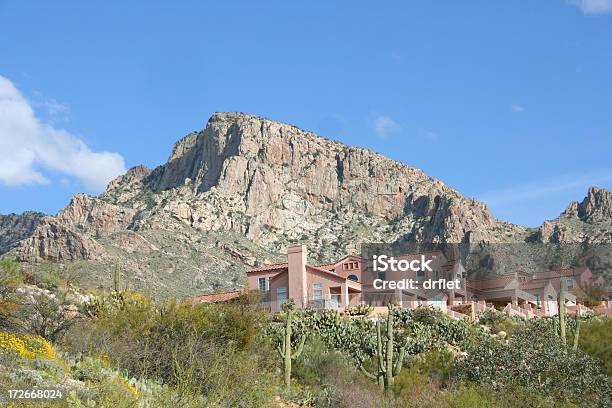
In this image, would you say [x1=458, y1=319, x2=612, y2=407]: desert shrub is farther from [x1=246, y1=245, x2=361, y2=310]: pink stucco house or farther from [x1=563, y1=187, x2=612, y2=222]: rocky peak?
[x1=563, y1=187, x2=612, y2=222]: rocky peak

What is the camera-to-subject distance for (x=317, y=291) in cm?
5169

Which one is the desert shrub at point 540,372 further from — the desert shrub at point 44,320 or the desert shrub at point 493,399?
the desert shrub at point 44,320

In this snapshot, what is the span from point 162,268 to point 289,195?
5228 cm

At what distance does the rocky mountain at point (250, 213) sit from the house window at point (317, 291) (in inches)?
1156

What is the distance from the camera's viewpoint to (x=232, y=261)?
108000 millimetres

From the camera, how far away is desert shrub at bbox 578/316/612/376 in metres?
34.2

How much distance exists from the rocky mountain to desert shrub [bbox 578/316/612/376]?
47.1 m

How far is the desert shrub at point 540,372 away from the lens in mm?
25859

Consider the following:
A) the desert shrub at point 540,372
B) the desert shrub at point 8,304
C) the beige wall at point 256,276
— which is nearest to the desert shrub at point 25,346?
the desert shrub at point 8,304

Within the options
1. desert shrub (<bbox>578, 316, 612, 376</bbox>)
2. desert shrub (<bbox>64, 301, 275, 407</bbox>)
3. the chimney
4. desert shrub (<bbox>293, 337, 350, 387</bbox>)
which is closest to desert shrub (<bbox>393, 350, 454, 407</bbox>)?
desert shrub (<bbox>293, 337, 350, 387</bbox>)

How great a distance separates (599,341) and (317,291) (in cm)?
1940

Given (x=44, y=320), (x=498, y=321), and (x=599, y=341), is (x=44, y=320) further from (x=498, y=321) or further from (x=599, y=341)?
(x=498, y=321)

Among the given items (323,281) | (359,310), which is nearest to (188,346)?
(359,310)

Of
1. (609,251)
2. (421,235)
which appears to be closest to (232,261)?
(421,235)
